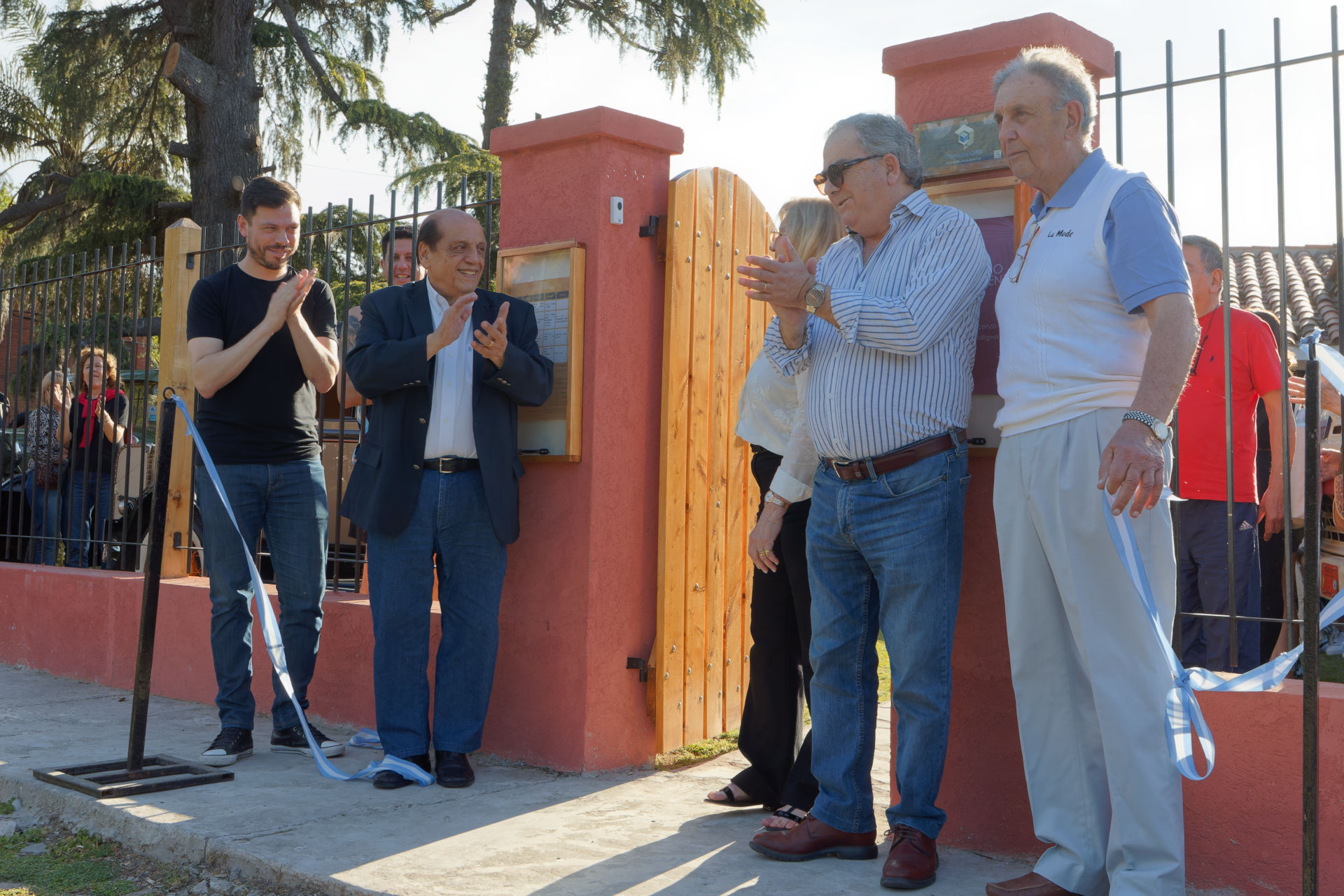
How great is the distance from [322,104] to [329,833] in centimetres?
1439

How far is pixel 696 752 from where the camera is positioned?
4684mm

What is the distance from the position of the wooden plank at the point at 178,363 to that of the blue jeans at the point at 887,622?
4.05 metres

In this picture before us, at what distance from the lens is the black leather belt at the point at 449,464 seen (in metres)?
4.15

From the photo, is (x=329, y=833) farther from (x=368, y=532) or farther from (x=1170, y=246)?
(x=1170, y=246)

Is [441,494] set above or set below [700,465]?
below

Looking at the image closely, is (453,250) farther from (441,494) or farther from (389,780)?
(389,780)

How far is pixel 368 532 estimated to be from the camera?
4.21m

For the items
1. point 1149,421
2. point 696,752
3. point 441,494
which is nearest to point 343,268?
point 441,494

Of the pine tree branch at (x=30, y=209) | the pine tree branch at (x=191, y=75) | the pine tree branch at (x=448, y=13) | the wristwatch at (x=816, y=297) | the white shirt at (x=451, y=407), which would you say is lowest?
the white shirt at (x=451, y=407)

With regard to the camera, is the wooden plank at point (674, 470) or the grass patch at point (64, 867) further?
the wooden plank at point (674, 470)

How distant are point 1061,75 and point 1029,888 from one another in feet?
6.37

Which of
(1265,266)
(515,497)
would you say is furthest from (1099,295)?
(1265,266)

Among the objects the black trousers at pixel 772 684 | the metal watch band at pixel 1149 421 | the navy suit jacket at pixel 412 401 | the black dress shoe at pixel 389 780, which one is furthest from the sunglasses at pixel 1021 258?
the black dress shoe at pixel 389 780

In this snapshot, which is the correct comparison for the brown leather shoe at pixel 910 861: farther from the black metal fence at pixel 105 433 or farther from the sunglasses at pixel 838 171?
the black metal fence at pixel 105 433
